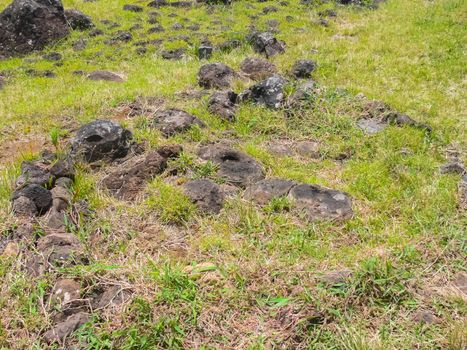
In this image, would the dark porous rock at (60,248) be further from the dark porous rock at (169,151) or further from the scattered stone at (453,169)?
the scattered stone at (453,169)

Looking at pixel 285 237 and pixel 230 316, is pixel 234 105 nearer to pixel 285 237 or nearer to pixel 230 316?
pixel 285 237

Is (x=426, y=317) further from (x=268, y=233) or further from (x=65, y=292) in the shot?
(x=65, y=292)

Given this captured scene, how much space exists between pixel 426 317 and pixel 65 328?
3.49m

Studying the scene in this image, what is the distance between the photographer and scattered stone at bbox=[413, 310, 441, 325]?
445 cm

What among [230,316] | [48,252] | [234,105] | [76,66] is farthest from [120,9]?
[230,316]

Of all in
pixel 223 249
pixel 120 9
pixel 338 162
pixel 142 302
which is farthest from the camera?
pixel 120 9

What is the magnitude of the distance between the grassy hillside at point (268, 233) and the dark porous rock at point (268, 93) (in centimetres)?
27

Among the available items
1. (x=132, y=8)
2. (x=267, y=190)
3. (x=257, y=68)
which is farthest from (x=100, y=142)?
(x=132, y=8)

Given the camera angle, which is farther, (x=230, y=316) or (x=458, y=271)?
(x=458, y=271)

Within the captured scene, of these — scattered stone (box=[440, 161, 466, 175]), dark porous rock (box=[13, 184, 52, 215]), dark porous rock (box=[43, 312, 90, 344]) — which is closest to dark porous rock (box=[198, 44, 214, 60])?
scattered stone (box=[440, 161, 466, 175])

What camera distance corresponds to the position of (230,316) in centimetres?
462

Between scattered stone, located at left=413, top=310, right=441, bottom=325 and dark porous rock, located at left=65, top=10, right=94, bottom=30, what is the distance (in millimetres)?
15148

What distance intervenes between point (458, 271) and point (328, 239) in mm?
1490

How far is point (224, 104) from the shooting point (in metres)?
9.31
